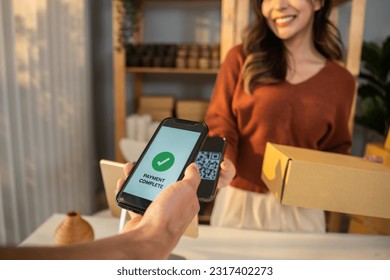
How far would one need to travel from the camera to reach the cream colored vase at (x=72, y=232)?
0.52 metres

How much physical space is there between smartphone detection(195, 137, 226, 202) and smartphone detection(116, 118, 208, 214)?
10 cm

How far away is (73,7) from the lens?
1088 millimetres

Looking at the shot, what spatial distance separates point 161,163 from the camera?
36 cm

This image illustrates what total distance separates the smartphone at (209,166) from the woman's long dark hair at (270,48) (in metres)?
0.20

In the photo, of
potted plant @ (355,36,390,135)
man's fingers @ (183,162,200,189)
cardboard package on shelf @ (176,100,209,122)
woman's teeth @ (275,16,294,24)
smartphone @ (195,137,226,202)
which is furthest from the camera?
cardboard package on shelf @ (176,100,209,122)

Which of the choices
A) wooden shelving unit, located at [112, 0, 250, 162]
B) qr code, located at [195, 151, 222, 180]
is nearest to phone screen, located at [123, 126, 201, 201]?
qr code, located at [195, 151, 222, 180]

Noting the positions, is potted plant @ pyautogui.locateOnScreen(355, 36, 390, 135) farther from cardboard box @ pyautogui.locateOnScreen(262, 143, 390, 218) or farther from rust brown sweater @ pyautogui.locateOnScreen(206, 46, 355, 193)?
cardboard box @ pyautogui.locateOnScreen(262, 143, 390, 218)

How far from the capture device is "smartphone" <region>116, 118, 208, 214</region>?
35cm

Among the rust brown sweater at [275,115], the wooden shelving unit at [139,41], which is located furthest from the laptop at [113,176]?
the wooden shelving unit at [139,41]

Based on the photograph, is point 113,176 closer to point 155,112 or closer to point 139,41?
point 155,112

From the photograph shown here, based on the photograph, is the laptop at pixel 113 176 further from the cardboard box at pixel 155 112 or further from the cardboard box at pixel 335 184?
the cardboard box at pixel 155 112

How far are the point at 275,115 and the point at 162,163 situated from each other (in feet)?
1.07
